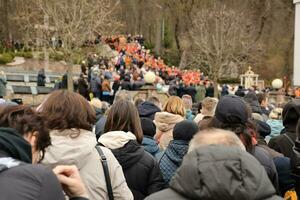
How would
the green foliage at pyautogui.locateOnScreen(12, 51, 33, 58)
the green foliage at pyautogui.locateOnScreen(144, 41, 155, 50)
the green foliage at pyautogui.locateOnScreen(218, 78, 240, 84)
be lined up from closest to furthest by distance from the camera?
the green foliage at pyautogui.locateOnScreen(12, 51, 33, 58), the green foliage at pyautogui.locateOnScreen(218, 78, 240, 84), the green foliage at pyautogui.locateOnScreen(144, 41, 155, 50)

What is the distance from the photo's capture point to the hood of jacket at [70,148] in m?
3.70

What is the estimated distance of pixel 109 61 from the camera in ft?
139

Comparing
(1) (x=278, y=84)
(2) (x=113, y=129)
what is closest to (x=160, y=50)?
(1) (x=278, y=84)

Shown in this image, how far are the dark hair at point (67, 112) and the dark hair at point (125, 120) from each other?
129cm

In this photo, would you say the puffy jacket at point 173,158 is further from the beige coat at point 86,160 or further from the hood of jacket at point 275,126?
the hood of jacket at point 275,126

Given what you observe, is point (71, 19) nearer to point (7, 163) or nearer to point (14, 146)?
point (14, 146)

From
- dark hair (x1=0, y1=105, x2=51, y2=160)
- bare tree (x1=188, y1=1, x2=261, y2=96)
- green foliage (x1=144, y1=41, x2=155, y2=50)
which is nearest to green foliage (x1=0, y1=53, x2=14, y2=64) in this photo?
bare tree (x1=188, y1=1, x2=261, y2=96)

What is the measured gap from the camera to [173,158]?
17.2ft

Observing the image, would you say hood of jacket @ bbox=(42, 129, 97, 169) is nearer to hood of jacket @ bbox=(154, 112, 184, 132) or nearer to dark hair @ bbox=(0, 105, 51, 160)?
dark hair @ bbox=(0, 105, 51, 160)

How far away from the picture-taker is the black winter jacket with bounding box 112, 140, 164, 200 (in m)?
4.82

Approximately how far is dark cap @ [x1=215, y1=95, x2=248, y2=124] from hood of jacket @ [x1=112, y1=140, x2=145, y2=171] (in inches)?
26.8

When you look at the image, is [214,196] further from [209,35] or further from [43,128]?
[209,35]

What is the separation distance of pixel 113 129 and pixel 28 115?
6.82ft

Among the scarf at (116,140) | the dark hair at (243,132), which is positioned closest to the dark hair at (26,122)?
the scarf at (116,140)
